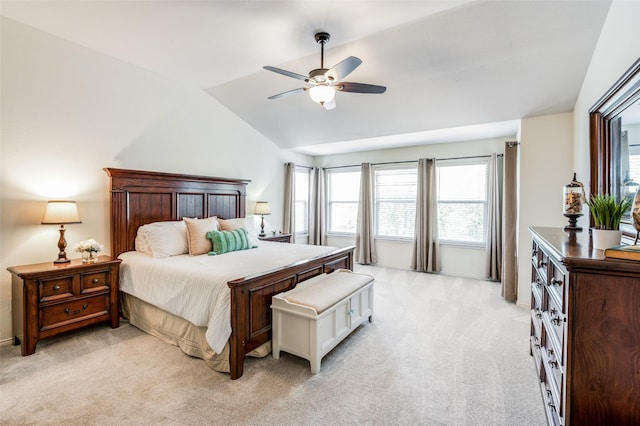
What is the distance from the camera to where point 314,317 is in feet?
7.54

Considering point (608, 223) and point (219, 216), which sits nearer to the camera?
point (608, 223)

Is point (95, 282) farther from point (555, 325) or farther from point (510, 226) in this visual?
point (510, 226)

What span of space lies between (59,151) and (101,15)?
1385mm

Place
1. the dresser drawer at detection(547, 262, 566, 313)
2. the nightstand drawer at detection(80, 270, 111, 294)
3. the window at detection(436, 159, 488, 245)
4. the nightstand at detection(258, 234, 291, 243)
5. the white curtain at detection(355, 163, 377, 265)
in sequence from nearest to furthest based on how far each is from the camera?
1. the dresser drawer at detection(547, 262, 566, 313)
2. the nightstand drawer at detection(80, 270, 111, 294)
3. the nightstand at detection(258, 234, 291, 243)
4. the window at detection(436, 159, 488, 245)
5. the white curtain at detection(355, 163, 377, 265)

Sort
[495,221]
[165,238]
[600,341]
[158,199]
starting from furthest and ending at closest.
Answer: [495,221]
[158,199]
[165,238]
[600,341]

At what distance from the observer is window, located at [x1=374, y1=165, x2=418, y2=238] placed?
591cm

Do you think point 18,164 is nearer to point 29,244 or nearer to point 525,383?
point 29,244

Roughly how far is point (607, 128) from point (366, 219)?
13.9 ft

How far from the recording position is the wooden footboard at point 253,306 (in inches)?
88.6

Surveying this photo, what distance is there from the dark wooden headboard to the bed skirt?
700mm

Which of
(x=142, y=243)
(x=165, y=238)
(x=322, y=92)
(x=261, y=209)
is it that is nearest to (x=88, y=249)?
(x=142, y=243)

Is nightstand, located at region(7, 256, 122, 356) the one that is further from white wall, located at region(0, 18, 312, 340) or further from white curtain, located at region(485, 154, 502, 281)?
white curtain, located at region(485, 154, 502, 281)

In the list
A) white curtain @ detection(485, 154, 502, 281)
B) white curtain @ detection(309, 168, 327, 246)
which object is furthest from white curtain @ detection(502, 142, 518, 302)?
white curtain @ detection(309, 168, 327, 246)

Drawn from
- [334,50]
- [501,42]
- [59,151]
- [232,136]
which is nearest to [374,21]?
[334,50]
